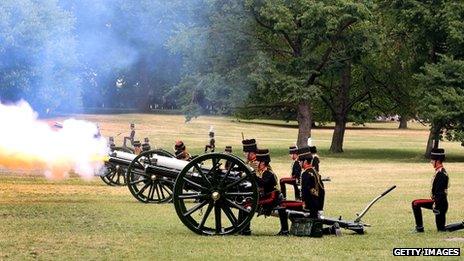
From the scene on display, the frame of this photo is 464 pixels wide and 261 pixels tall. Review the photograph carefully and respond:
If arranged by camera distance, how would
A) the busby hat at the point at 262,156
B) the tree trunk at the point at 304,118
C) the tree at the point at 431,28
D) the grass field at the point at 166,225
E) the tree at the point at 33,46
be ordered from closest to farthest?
1. the grass field at the point at 166,225
2. the busby hat at the point at 262,156
3. the tree at the point at 33,46
4. the tree at the point at 431,28
5. the tree trunk at the point at 304,118

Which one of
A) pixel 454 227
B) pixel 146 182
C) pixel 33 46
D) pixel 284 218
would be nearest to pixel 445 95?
pixel 146 182

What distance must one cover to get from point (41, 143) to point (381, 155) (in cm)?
3533

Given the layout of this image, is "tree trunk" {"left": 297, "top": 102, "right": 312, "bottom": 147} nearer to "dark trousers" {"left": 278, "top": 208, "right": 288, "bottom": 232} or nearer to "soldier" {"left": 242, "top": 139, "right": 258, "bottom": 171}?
"soldier" {"left": 242, "top": 139, "right": 258, "bottom": 171}

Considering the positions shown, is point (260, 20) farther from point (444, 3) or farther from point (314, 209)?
point (314, 209)

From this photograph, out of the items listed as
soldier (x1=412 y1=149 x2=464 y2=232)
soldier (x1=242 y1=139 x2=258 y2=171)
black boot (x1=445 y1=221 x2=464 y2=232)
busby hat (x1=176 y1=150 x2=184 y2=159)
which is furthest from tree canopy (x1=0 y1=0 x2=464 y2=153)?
black boot (x1=445 y1=221 x2=464 y2=232)

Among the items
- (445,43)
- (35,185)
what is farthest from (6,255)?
(445,43)

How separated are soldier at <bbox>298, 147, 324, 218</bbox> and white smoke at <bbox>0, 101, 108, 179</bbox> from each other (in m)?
7.01

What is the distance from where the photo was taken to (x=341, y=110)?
57.3 meters

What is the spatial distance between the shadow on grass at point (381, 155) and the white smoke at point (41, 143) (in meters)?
28.6

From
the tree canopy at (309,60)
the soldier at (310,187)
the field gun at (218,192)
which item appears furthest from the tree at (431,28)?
the field gun at (218,192)

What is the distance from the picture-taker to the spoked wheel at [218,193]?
53.1ft

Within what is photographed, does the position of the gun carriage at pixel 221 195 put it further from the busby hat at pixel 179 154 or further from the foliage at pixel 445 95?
the foliage at pixel 445 95

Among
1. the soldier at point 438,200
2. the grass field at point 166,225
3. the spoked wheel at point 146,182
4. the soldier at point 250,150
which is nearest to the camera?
the grass field at point 166,225

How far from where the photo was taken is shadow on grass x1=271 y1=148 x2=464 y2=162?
50406mm
